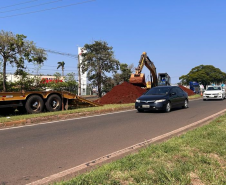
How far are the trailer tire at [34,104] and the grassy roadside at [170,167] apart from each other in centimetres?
869

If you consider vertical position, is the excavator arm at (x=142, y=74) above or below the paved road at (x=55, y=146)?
above

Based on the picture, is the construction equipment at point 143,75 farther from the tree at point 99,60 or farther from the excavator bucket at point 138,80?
the tree at point 99,60

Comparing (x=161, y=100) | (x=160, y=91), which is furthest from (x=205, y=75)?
(x=161, y=100)

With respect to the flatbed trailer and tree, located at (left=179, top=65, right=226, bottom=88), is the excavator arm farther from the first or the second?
tree, located at (left=179, top=65, right=226, bottom=88)

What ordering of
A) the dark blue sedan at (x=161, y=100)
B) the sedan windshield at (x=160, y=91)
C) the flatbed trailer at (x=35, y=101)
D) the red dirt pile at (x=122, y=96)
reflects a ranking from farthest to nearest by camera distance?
the red dirt pile at (x=122, y=96)
the sedan windshield at (x=160, y=91)
the dark blue sedan at (x=161, y=100)
the flatbed trailer at (x=35, y=101)

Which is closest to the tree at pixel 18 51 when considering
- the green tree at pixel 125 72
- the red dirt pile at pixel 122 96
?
the red dirt pile at pixel 122 96

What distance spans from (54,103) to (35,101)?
120 centimetres

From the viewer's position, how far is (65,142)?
6.41m

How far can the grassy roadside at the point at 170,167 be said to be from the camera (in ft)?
11.1

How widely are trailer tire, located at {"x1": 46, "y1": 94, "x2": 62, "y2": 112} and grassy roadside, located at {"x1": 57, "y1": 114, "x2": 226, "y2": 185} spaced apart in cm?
902

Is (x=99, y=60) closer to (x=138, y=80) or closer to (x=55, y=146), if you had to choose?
(x=138, y=80)

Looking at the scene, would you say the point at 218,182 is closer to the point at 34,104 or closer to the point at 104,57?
the point at 34,104

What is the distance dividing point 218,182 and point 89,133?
4.78 m

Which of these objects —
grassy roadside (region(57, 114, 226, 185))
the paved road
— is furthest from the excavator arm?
grassy roadside (region(57, 114, 226, 185))
